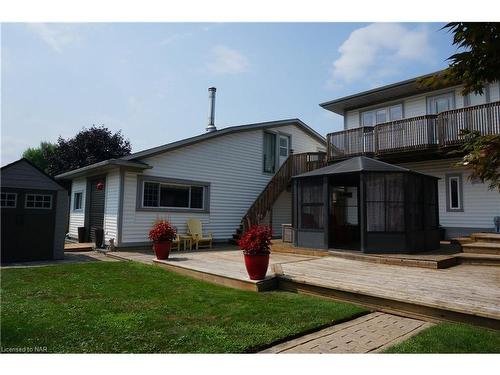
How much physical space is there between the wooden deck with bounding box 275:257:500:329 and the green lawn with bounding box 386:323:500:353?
25 cm

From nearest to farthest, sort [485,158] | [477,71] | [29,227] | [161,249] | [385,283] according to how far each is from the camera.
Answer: [485,158], [477,71], [385,283], [161,249], [29,227]

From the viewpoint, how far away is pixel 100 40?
5648mm

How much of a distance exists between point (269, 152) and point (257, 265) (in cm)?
1061

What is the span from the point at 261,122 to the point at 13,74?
10.8 meters

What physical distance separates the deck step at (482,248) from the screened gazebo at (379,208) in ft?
3.13

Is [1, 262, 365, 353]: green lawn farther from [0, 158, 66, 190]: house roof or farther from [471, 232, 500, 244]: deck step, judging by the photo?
[471, 232, 500, 244]: deck step

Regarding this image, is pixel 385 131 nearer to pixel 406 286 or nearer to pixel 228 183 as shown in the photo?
pixel 228 183

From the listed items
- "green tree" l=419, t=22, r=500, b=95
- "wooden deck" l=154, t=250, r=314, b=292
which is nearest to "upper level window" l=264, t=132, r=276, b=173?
"wooden deck" l=154, t=250, r=314, b=292

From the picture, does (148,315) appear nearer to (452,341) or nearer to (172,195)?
(452,341)

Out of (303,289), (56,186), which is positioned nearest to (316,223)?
(303,289)

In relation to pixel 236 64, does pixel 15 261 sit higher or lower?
lower

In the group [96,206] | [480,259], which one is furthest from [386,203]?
[96,206]

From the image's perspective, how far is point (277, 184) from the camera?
14898 mm

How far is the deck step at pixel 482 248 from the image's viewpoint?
8.10 m
